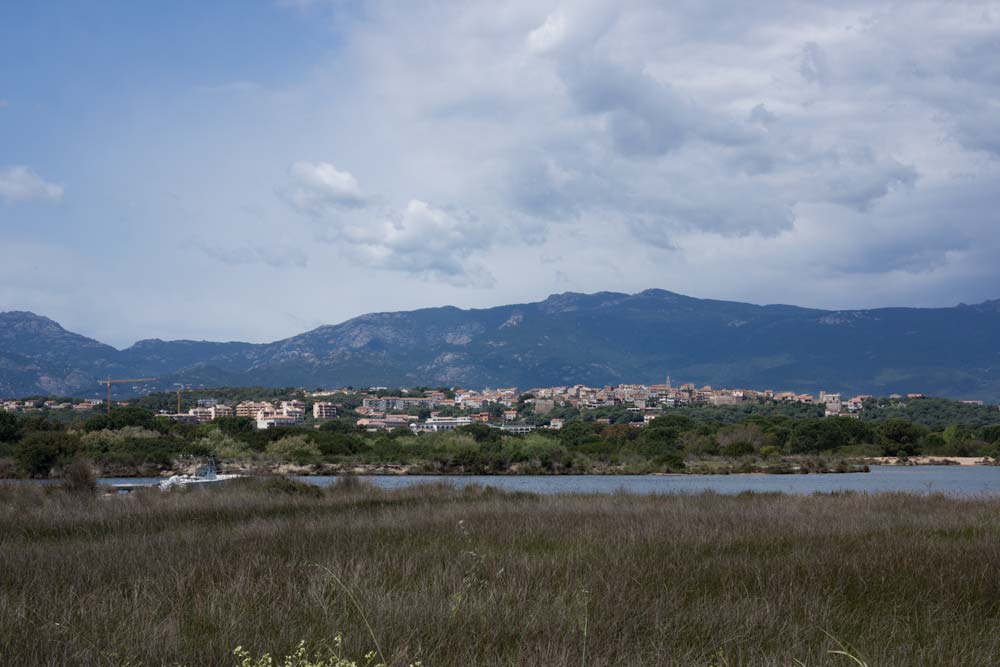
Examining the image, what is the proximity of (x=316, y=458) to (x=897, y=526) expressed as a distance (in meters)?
47.1

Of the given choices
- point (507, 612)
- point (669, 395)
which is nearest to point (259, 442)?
point (507, 612)

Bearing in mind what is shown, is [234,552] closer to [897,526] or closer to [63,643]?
[63,643]

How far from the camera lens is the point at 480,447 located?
58938 mm

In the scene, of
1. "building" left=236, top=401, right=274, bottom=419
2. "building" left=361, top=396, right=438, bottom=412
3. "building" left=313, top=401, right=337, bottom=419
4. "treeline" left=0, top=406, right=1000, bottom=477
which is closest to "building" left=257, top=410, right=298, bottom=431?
"building" left=313, top=401, right=337, bottom=419

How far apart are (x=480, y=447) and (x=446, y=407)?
95426 mm

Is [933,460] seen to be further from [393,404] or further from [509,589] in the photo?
[393,404]

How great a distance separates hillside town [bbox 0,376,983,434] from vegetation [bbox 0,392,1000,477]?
63.7ft

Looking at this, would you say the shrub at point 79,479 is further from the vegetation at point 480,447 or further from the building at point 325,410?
the building at point 325,410

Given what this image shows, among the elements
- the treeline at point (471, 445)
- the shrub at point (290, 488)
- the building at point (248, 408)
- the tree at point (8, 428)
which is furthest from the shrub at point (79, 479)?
the building at point (248, 408)

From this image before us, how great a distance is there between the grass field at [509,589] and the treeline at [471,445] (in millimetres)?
38641

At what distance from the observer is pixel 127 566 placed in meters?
7.94

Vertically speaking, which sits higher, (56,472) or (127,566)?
(127,566)

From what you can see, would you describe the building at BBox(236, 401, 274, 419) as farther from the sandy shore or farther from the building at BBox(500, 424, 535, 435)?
the sandy shore

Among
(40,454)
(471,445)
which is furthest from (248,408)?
(40,454)
